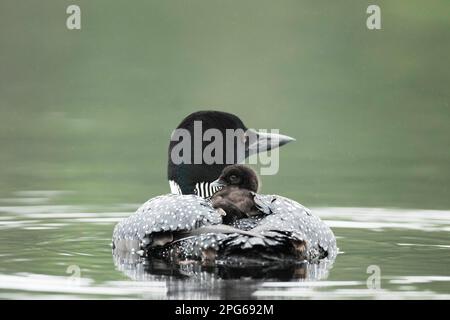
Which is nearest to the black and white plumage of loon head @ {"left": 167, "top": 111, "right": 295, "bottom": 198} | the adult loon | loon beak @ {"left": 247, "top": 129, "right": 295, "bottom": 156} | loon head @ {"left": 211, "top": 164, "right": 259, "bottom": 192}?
the adult loon

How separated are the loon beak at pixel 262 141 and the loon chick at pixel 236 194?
1.10 meters

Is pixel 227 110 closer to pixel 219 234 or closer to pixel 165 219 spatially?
pixel 165 219

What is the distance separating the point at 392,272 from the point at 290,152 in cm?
504

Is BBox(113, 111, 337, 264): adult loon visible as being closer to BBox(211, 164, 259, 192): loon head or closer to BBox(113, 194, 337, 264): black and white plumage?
BBox(113, 194, 337, 264): black and white plumage

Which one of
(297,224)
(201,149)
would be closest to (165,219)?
(297,224)

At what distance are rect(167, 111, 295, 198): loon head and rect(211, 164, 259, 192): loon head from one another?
74 centimetres

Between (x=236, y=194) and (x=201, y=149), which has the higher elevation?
(x=201, y=149)

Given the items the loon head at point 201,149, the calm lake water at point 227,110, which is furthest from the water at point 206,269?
the loon head at point 201,149

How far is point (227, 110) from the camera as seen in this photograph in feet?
41.4

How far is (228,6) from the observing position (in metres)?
16.3

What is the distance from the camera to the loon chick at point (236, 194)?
6.61m

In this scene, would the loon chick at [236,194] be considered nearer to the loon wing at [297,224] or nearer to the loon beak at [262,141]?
the loon wing at [297,224]

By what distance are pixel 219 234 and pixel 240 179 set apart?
2.02 ft
